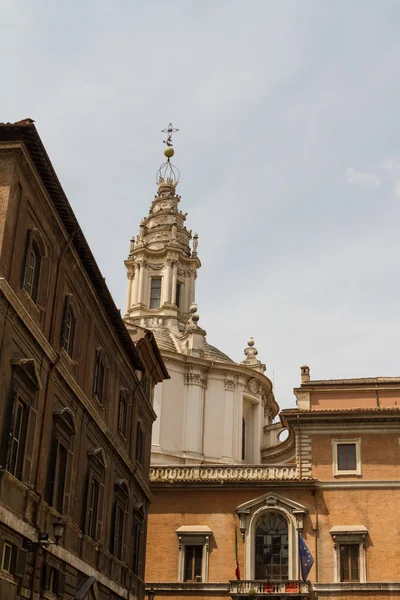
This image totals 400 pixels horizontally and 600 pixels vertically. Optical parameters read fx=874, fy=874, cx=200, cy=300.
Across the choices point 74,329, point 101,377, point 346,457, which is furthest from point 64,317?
point 346,457

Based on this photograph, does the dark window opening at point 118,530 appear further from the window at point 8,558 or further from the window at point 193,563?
the window at point 193,563

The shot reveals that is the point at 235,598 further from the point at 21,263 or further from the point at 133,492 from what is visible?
the point at 21,263

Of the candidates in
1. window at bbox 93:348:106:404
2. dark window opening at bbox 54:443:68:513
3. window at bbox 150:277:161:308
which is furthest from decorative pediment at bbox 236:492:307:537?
window at bbox 150:277:161:308

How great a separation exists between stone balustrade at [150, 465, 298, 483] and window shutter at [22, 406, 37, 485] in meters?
22.9

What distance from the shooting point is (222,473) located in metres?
43.2

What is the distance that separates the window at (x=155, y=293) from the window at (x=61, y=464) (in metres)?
45.5

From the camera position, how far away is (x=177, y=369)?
60438mm

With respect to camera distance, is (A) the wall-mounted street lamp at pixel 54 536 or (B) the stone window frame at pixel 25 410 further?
(A) the wall-mounted street lamp at pixel 54 536

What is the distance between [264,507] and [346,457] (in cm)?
462

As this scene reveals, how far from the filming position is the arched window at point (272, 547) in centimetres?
4100

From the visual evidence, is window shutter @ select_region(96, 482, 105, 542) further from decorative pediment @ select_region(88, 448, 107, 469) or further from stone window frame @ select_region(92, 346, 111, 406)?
stone window frame @ select_region(92, 346, 111, 406)

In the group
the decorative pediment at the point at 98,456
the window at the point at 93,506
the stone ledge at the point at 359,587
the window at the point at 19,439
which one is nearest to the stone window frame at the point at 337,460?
the stone ledge at the point at 359,587

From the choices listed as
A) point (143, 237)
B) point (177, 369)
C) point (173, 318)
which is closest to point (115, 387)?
point (177, 369)

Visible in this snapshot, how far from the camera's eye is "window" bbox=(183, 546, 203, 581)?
41344 mm
